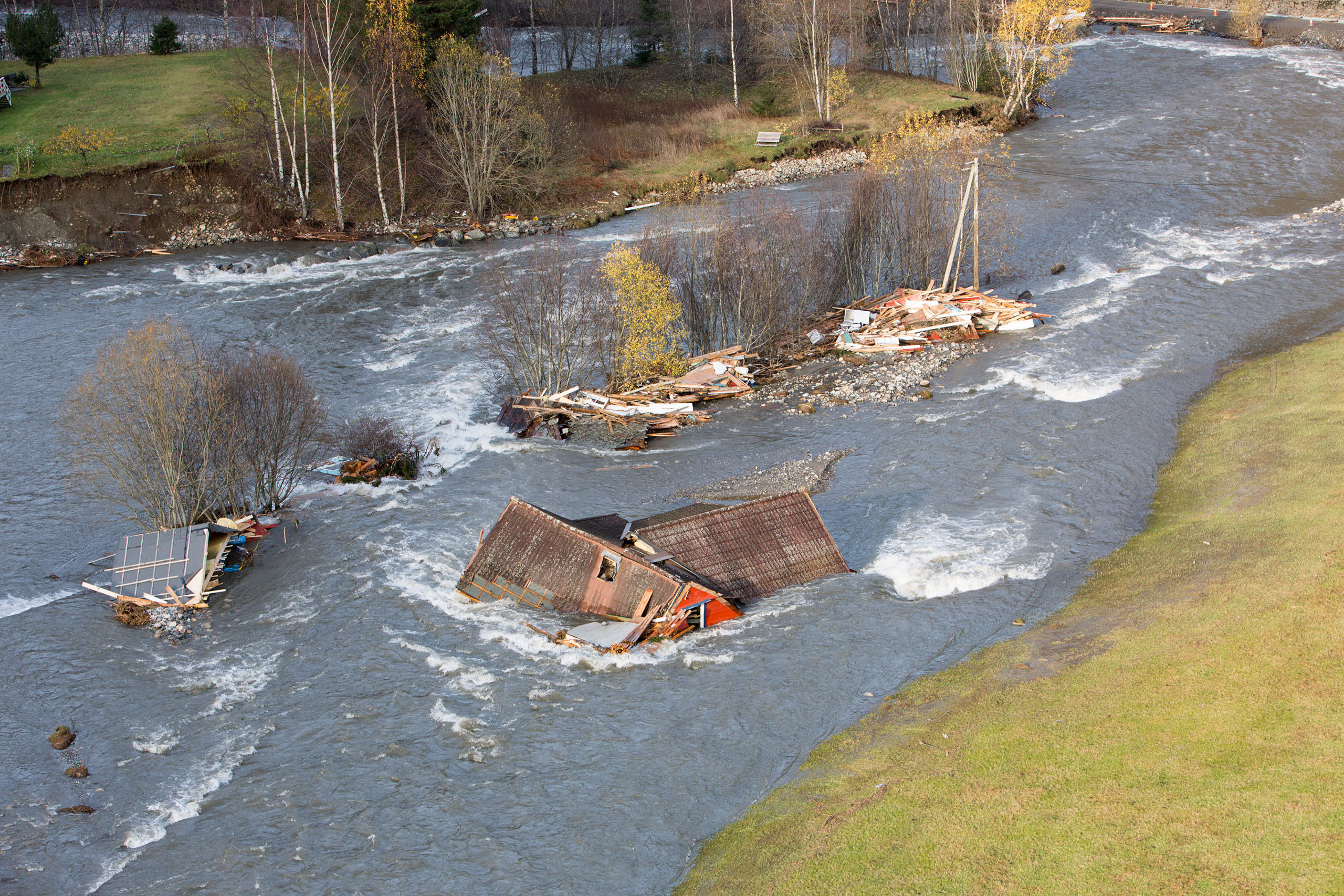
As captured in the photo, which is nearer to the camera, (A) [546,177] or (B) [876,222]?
(B) [876,222]

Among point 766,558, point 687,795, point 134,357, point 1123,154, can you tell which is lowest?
point 687,795

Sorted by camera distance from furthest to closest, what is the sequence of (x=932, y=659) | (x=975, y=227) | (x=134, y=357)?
(x=975, y=227)
(x=134, y=357)
(x=932, y=659)

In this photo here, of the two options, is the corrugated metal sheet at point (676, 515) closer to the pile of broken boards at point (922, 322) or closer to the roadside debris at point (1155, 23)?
the pile of broken boards at point (922, 322)

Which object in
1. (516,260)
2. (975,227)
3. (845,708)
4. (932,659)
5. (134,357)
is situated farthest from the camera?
(516,260)

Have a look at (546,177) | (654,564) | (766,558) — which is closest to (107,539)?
(654,564)

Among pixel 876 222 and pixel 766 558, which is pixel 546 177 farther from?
pixel 766 558

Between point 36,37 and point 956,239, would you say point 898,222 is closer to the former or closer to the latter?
point 956,239

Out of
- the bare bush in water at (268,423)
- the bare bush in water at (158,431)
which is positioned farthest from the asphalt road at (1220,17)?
the bare bush in water at (158,431)
